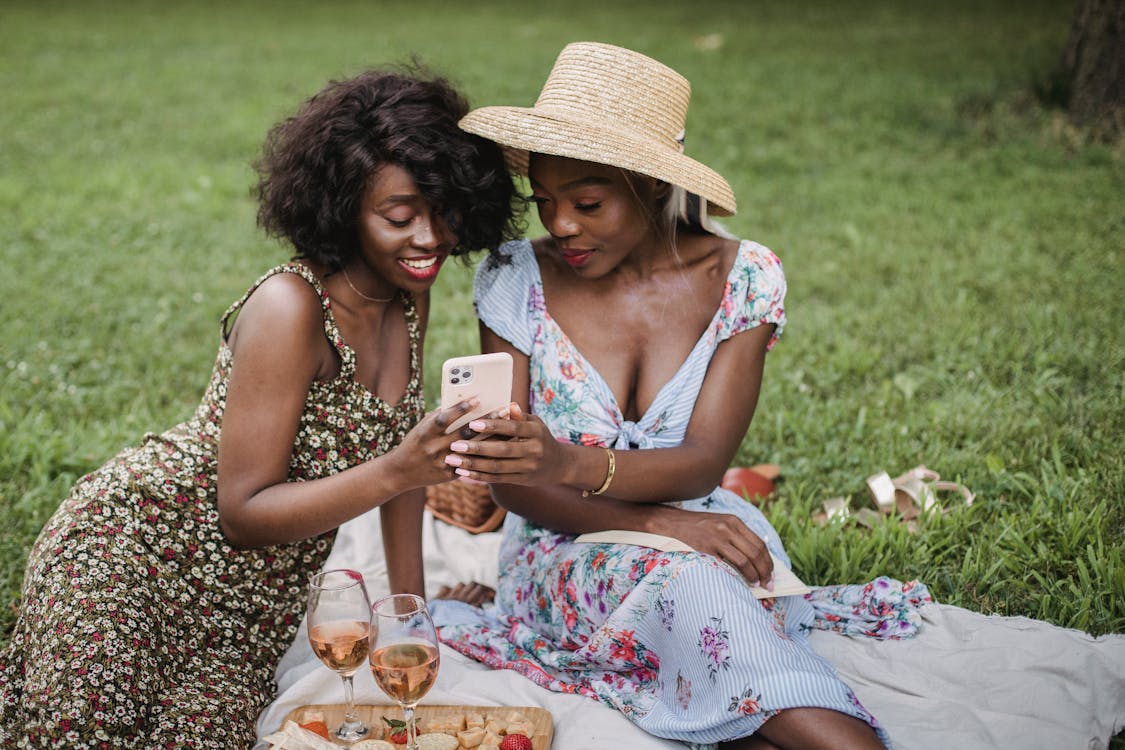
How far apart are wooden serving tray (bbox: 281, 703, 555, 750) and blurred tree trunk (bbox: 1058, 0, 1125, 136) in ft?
25.3

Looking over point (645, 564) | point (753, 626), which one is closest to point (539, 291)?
point (645, 564)

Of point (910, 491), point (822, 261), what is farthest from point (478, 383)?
point (822, 261)

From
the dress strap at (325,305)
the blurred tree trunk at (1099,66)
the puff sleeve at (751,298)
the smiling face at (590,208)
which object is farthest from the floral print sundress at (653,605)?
the blurred tree trunk at (1099,66)

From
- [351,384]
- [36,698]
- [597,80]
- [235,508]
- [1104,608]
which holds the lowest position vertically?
[1104,608]

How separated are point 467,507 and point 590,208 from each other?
1745 millimetres

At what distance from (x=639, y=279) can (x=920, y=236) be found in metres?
4.25

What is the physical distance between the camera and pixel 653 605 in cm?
300

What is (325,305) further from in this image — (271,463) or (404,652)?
(404,652)

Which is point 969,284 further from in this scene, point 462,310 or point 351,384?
point 351,384

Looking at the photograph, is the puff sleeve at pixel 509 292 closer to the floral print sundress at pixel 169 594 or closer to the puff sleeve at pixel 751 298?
the floral print sundress at pixel 169 594

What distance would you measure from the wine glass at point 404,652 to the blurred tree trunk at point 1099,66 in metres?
8.18

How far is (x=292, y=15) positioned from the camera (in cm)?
1761

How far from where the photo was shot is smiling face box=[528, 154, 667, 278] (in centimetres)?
324

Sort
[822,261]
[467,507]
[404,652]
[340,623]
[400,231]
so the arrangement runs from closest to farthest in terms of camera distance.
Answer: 1. [404,652]
2. [340,623]
3. [400,231]
4. [467,507]
5. [822,261]
